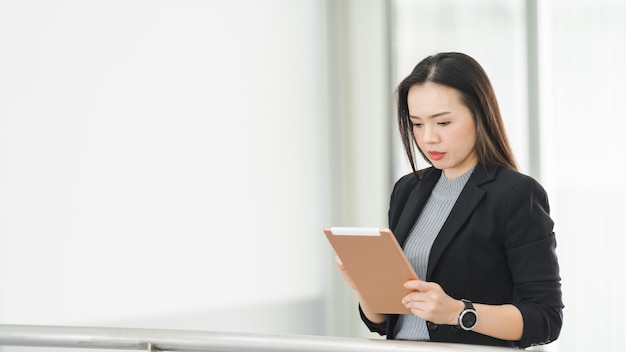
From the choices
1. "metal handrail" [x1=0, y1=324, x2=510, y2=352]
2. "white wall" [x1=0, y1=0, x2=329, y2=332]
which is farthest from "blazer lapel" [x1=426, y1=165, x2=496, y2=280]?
"white wall" [x1=0, y1=0, x2=329, y2=332]

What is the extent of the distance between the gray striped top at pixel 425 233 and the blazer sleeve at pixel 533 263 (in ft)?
0.59

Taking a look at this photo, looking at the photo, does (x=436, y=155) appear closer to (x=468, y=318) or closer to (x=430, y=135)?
(x=430, y=135)

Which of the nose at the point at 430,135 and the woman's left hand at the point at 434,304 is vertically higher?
the nose at the point at 430,135

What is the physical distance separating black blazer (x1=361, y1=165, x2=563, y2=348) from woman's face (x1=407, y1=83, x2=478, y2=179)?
69 mm

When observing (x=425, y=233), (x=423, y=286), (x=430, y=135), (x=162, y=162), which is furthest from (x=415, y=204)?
(x=162, y=162)

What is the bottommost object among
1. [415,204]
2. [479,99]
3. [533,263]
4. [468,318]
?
[468,318]

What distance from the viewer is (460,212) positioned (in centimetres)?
193

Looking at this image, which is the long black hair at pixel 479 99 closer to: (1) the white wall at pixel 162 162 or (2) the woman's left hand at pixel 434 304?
(2) the woman's left hand at pixel 434 304

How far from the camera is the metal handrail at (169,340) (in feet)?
5.09

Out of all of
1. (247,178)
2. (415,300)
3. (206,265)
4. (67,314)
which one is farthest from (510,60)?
(415,300)

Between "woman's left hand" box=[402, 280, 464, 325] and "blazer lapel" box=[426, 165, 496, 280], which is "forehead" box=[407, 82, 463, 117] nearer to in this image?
"blazer lapel" box=[426, 165, 496, 280]

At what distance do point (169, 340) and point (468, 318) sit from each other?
585mm

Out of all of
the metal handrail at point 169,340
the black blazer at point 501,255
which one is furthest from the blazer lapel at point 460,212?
the metal handrail at point 169,340

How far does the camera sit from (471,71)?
6.42 feet
